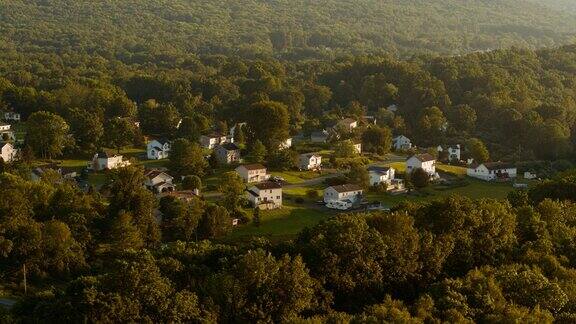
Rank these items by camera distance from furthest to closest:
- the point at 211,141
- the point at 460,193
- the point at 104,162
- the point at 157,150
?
the point at 211,141
the point at 157,150
the point at 104,162
the point at 460,193

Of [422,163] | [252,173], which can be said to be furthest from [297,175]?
[422,163]

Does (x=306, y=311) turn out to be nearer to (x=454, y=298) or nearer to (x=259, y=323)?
(x=259, y=323)

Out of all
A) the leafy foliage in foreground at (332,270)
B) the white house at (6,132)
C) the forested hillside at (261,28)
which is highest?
the leafy foliage in foreground at (332,270)

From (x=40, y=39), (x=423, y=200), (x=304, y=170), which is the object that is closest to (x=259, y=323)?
(x=423, y=200)

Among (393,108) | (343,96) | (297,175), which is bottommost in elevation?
(343,96)

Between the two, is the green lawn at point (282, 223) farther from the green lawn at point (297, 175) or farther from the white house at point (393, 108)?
the white house at point (393, 108)

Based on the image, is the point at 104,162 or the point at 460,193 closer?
the point at 460,193

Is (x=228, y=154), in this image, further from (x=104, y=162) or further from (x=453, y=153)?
(x=453, y=153)

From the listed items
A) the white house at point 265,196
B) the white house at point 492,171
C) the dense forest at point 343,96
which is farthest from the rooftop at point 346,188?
the white house at point 492,171
